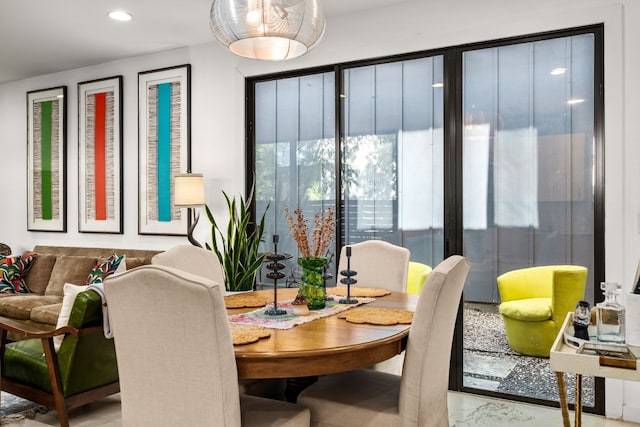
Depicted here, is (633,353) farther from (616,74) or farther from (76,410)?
(76,410)

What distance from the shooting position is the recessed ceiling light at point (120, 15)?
13.6 feet

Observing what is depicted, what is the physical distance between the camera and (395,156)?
4.00m

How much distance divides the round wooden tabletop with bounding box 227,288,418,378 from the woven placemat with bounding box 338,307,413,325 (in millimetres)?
46

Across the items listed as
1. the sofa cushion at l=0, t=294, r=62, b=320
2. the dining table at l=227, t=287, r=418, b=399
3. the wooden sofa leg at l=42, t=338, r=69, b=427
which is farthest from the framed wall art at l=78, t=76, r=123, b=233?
the dining table at l=227, t=287, r=418, b=399

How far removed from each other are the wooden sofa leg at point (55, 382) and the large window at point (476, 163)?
2.02 m

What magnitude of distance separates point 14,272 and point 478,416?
4.28 m

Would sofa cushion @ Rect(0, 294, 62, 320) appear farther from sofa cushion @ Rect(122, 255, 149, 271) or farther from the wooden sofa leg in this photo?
the wooden sofa leg

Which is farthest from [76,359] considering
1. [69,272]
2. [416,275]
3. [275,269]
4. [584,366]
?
[584,366]

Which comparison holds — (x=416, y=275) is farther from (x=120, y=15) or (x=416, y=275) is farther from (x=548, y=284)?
(x=120, y=15)

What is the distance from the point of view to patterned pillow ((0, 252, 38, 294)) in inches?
199

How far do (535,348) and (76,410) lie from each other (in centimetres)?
289

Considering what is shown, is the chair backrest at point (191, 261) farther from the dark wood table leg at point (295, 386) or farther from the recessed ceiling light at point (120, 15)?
the recessed ceiling light at point (120, 15)

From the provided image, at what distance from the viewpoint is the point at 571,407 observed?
334 centimetres

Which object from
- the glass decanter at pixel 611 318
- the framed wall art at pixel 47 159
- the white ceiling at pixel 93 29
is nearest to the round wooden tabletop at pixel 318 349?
the glass decanter at pixel 611 318
